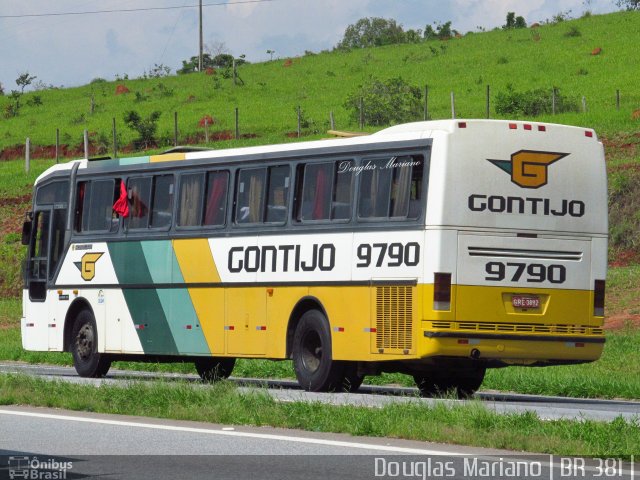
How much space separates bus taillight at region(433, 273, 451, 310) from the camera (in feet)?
59.1

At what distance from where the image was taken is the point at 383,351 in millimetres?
Answer: 18703

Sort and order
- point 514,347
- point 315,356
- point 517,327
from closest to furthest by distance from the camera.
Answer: point 514,347
point 517,327
point 315,356

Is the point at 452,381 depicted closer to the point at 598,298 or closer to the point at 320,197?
the point at 598,298

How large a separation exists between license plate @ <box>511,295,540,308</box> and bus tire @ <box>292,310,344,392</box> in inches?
100

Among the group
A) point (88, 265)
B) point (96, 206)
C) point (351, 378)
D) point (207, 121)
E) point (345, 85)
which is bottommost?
point (351, 378)

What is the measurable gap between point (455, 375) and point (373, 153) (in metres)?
3.25

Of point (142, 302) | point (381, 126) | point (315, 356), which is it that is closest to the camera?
point (315, 356)

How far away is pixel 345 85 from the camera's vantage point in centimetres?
8481

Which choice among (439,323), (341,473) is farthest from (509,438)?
(439,323)

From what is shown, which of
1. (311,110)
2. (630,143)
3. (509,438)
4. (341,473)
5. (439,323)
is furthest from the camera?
(311,110)

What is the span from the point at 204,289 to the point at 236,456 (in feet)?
34.2

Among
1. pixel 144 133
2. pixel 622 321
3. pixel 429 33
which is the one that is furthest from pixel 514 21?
pixel 622 321

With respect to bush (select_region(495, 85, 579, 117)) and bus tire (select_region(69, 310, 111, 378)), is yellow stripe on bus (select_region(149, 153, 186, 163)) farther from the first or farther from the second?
bush (select_region(495, 85, 579, 117))

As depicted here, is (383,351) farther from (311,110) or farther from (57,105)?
(57,105)
